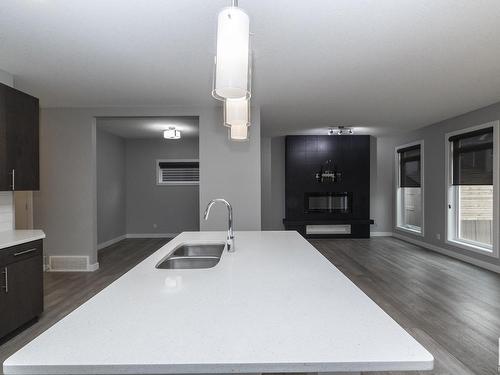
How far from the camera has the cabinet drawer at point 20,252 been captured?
7.80ft

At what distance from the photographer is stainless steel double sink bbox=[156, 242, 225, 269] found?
1896 millimetres

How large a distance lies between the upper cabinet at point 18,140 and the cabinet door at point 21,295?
2.47 feet

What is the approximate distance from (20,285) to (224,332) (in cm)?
259

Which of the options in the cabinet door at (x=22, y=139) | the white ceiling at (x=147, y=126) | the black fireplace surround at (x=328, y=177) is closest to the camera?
the cabinet door at (x=22, y=139)

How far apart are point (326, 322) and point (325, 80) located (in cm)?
306

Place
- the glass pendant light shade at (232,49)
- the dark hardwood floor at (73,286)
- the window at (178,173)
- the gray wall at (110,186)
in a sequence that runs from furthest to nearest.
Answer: the window at (178,173), the gray wall at (110,186), the dark hardwood floor at (73,286), the glass pendant light shade at (232,49)

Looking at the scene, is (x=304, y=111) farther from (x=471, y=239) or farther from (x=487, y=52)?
(x=471, y=239)

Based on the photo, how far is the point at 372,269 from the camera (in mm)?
4539

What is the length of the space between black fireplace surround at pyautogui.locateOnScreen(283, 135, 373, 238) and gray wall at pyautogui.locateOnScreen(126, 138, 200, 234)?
239 centimetres

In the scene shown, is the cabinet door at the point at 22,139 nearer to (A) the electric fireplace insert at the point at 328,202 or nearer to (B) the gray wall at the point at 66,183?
(B) the gray wall at the point at 66,183

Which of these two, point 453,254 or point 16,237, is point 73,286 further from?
point 453,254

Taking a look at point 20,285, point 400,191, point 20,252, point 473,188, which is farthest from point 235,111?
point 400,191

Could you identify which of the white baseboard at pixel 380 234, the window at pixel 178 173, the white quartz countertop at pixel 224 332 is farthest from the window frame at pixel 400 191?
the white quartz countertop at pixel 224 332

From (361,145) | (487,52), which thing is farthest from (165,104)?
(361,145)
